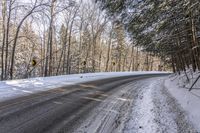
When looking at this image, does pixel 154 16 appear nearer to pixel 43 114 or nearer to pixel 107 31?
pixel 43 114

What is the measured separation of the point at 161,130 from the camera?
6.86m

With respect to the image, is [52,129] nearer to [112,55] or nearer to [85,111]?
[85,111]

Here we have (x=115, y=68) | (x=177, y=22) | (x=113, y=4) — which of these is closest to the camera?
(x=113, y=4)

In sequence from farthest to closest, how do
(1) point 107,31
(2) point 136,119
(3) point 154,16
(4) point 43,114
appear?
(1) point 107,31
(3) point 154,16
(4) point 43,114
(2) point 136,119

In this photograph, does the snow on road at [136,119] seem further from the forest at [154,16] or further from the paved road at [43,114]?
the forest at [154,16]

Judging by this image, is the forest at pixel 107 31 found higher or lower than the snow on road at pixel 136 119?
higher

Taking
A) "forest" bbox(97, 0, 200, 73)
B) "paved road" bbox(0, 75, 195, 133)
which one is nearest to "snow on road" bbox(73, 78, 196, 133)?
"paved road" bbox(0, 75, 195, 133)

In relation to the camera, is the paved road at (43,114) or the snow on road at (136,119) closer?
the paved road at (43,114)

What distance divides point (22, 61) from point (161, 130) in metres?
45.3

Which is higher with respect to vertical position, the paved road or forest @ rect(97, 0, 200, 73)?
forest @ rect(97, 0, 200, 73)

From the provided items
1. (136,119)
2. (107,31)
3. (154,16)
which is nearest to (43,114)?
(136,119)

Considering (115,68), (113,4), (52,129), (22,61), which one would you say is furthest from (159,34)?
(115,68)

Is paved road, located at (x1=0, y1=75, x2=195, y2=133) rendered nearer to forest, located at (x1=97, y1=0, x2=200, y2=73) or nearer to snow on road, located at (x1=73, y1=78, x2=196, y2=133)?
snow on road, located at (x1=73, y1=78, x2=196, y2=133)

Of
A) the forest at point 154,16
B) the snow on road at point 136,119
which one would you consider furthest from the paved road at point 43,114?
the forest at point 154,16
